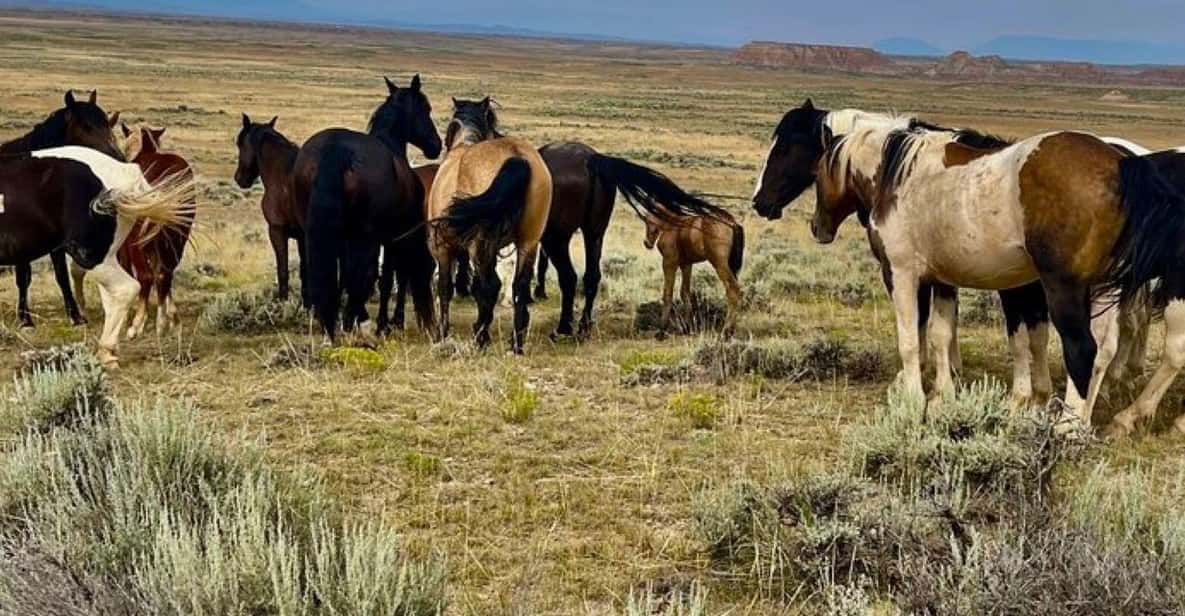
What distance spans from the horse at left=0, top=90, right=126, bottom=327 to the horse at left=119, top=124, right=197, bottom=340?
365 mm

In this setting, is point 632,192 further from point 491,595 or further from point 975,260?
point 491,595

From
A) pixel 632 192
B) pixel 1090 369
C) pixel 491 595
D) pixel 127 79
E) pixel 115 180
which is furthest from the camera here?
pixel 127 79

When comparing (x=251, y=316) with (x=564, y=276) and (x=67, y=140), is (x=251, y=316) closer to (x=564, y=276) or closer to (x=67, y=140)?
(x=67, y=140)

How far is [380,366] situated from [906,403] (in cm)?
369

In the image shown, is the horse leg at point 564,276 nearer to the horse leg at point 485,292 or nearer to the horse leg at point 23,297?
the horse leg at point 485,292

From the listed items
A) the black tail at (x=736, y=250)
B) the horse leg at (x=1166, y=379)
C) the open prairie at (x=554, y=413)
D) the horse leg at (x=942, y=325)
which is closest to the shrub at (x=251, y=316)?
the open prairie at (x=554, y=413)

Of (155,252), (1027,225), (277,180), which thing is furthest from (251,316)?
(1027,225)

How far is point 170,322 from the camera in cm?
912

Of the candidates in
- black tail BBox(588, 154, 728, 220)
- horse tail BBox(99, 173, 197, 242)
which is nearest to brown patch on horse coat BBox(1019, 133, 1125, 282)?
black tail BBox(588, 154, 728, 220)

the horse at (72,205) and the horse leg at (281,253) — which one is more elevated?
the horse at (72,205)

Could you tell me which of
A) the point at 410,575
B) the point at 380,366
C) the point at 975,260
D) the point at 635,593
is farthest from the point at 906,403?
the point at 380,366

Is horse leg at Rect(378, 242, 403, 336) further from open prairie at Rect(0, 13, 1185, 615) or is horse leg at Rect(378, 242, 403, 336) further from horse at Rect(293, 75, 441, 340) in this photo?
open prairie at Rect(0, 13, 1185, 615)

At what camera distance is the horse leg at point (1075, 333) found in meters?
5.32

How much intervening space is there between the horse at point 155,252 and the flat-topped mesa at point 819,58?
161212mm
